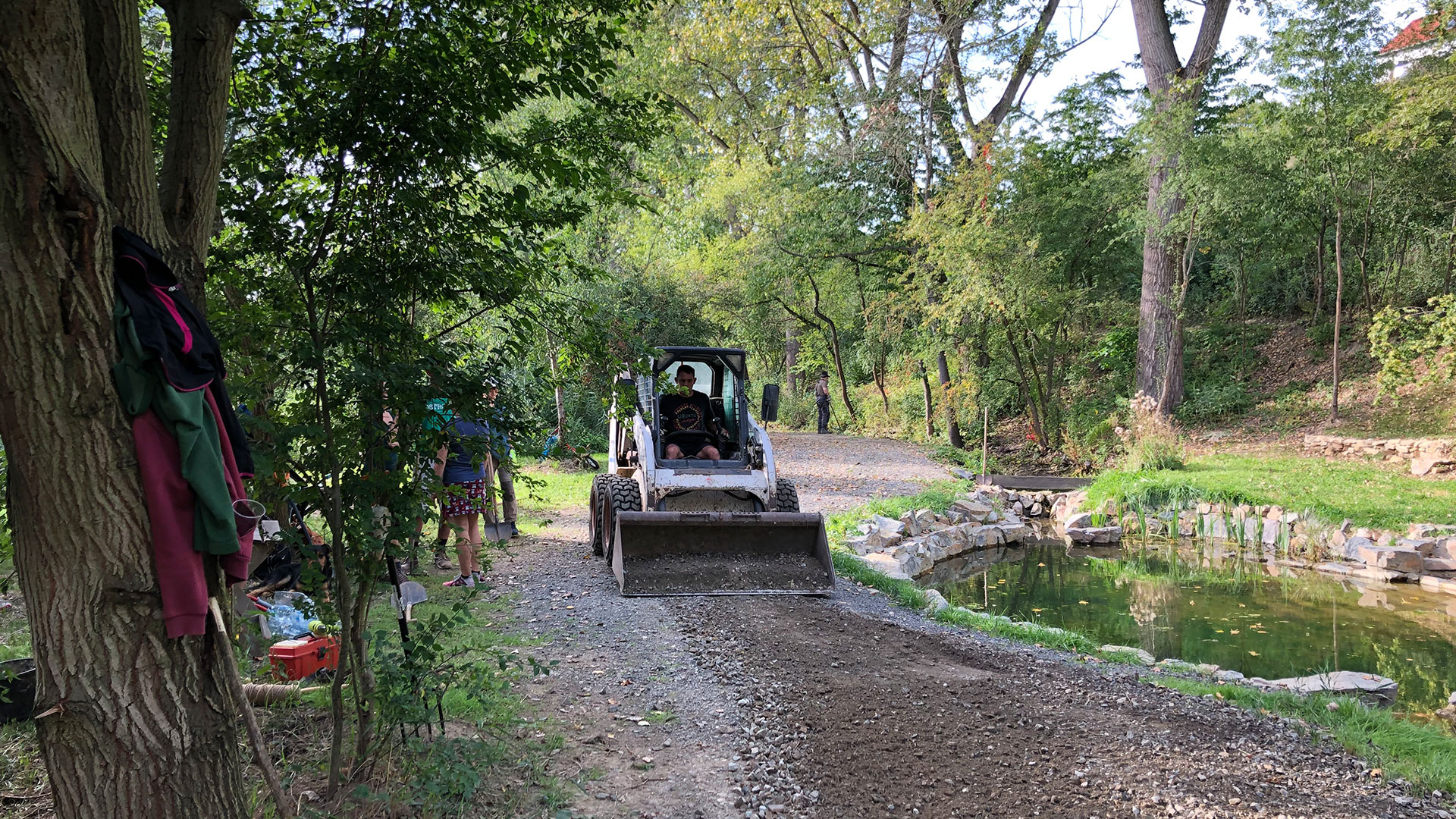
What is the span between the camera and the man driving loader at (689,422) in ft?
28.3

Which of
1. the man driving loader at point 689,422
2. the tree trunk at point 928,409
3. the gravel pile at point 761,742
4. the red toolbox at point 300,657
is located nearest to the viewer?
Result: the gravel pile at point 761,742

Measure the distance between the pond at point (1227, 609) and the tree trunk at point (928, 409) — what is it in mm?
9511

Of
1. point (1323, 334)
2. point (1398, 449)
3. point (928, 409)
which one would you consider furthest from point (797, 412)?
point (1398, 449)

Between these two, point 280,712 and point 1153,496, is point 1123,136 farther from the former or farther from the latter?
point 280,712

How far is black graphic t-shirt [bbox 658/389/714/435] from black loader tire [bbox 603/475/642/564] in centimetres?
77

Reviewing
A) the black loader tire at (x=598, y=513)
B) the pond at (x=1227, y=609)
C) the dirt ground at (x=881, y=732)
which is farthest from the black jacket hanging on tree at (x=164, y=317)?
the pond at (x=1227, y=609)

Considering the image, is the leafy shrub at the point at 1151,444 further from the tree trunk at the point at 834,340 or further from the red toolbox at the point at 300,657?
the red toolbox at the point at 300,657

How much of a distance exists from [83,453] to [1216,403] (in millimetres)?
19254

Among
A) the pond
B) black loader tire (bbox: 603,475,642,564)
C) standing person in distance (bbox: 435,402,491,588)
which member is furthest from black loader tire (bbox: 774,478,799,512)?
standing person in distance (bbox: 435,402,491,588)

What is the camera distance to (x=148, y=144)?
101 inches

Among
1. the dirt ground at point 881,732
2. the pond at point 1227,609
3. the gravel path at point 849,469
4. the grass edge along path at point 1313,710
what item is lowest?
the pond at point 1227,609

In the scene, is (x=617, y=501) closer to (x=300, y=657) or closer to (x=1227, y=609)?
(x=300, y=657)

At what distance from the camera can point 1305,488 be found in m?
11.9

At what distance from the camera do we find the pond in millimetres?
7305
